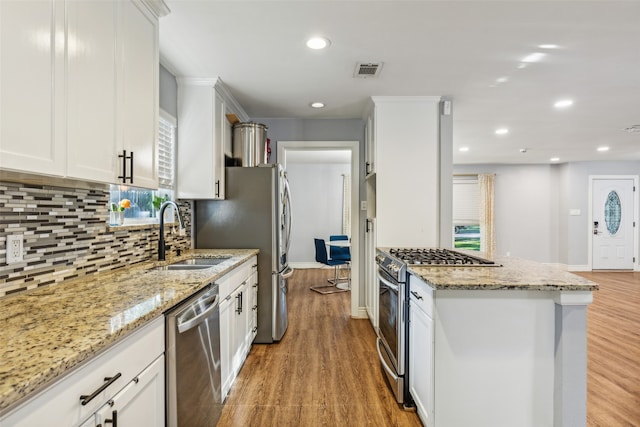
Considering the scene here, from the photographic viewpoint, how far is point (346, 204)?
771cm

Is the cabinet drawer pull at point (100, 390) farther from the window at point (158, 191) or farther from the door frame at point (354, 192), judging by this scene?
the door frame at point (354, 192)

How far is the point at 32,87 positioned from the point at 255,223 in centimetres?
216

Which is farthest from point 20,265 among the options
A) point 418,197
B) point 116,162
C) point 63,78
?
point 418,197

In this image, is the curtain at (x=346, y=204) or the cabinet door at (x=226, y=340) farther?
the curtain at (x=346, y=204)

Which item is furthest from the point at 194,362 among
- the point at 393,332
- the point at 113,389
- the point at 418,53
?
the point at 418,53

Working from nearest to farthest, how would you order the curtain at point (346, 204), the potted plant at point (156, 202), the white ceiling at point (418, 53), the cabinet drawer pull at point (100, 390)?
the cabinet drawer pull at point (100, 390)
the white ceiling at point (418, 53)
the potted plant at point (156, 202)
the curtain at point (346, 204)

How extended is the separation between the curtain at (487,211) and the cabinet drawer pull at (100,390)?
807 cm

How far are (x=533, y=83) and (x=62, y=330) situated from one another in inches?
142

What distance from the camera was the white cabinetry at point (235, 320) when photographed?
2174 mm

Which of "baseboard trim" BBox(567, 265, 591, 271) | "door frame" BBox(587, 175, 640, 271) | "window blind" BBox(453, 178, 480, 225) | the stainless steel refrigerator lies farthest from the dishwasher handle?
"door frame" BBox(587, 175, 640, 271)

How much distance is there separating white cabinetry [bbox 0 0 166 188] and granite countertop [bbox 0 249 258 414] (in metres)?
0.49

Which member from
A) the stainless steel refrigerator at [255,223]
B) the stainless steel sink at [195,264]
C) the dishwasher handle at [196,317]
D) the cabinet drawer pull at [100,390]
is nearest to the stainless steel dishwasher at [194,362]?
the dishwasher handle at [196,317]

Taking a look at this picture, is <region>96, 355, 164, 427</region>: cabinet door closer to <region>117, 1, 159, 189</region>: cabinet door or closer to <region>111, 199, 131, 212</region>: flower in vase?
<region>117, 1, 159, 189</region>: cabinet door

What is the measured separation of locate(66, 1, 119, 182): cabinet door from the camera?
1267 millimetres
